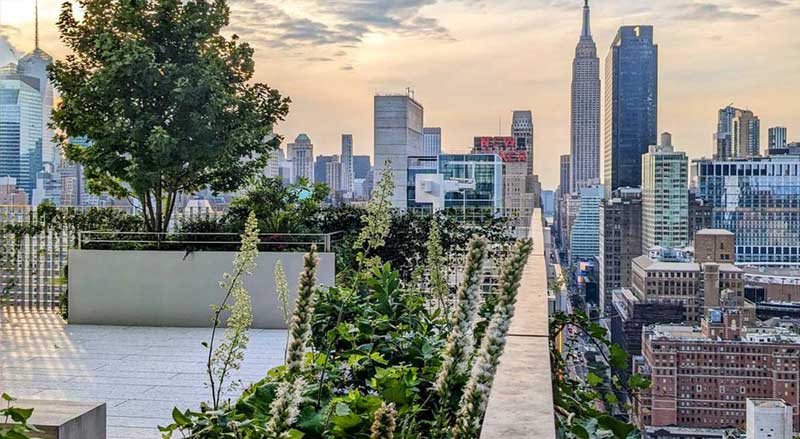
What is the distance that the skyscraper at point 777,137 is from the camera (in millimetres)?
6578

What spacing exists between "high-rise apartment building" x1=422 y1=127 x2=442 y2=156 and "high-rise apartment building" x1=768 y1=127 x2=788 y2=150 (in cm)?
900

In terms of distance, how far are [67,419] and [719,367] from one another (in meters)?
3.06

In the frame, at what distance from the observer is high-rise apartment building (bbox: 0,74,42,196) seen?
20.5 feet

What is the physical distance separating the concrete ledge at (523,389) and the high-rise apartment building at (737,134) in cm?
554

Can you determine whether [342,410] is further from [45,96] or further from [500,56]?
[500,56]

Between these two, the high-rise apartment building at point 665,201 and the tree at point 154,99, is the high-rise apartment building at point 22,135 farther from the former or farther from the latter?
the high-rise apartment building at point 665,201

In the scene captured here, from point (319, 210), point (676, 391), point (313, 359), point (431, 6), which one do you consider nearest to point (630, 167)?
point (431, 6)

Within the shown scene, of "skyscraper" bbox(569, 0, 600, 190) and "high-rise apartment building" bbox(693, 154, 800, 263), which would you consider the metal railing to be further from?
"skyscraper" bbox(569, 0, 600, 190)

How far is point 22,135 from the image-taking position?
6832 mm

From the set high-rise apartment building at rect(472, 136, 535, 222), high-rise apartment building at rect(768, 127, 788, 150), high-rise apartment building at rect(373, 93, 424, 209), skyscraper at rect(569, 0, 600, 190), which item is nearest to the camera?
high-rise apartment building at rect(768, 127, 788, 150)

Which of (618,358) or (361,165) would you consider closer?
(618,358)

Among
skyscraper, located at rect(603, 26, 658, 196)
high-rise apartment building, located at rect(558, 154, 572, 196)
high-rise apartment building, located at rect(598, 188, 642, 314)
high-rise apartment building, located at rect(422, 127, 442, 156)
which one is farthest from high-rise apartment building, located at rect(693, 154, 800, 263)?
high-rise apartment building, located at rect(422, 127, 442, 156)

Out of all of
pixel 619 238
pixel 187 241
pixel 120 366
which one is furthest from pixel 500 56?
pixel 120 366

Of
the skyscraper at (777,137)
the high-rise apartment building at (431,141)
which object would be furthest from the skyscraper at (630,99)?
Answer: the high-rise apartment building at (431,141)
